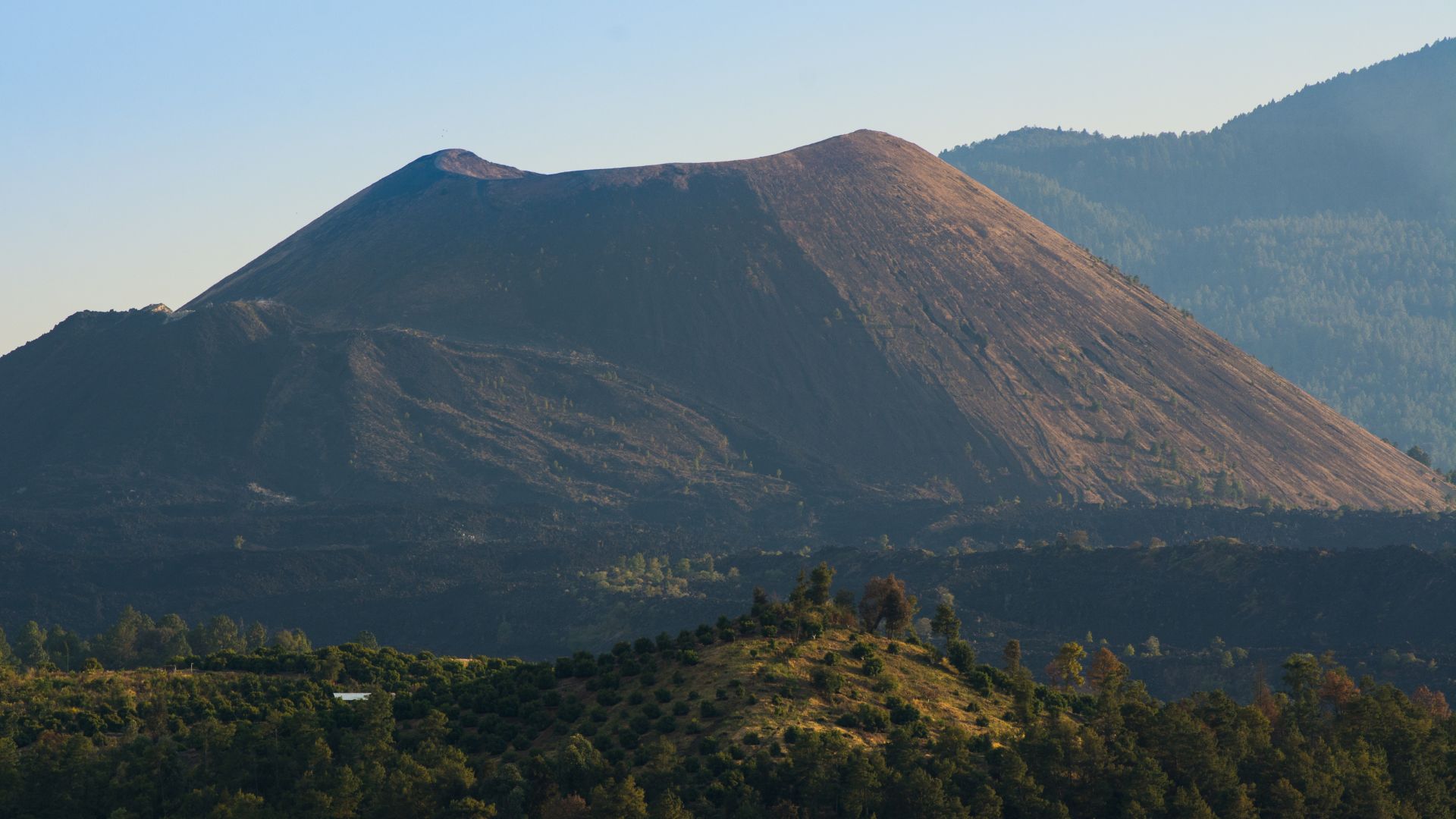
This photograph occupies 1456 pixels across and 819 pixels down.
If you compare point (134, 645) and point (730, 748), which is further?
point (134, 645)

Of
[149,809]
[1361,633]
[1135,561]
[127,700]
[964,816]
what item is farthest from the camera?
[1135,561]

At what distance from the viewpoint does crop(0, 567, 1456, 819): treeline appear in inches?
2534

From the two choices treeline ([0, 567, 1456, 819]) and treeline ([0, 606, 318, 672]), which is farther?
treeline ([0, 606, 318, 672])

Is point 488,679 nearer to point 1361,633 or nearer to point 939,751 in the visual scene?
point 939,751

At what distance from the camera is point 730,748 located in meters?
66.6

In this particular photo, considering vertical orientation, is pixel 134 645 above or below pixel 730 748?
below

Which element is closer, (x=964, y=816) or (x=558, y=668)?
(x=964, y=816)

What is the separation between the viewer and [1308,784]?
69.2 m

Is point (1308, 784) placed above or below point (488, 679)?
below

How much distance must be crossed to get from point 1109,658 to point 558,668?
29.2 meters

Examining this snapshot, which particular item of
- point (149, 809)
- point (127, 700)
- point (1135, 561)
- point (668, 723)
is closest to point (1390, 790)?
point (668, 723)

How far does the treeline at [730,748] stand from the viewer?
6438cm

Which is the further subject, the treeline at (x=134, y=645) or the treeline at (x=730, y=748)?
the treeline at (x=134, y=645)

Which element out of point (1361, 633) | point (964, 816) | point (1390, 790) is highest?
point (964, 816)
